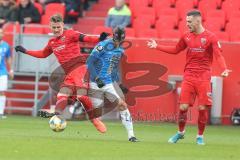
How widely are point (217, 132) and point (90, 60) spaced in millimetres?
4394

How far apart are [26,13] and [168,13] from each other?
4.25 meters

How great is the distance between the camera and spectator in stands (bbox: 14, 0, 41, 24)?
83.2 feet

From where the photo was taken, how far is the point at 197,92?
15219mm

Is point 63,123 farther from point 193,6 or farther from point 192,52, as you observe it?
point 193,6

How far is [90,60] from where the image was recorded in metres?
16.5

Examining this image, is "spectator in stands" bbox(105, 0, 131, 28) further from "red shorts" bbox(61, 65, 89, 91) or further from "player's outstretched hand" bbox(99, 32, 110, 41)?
"player's outstretched hand" bbox(99, 32, 110, 41)

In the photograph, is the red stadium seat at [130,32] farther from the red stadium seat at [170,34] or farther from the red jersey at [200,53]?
the red jersey at [200,53]

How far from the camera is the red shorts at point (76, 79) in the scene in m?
16.0

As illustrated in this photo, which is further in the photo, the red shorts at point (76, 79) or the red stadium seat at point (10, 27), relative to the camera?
the red stadium seat at point (10, 27)

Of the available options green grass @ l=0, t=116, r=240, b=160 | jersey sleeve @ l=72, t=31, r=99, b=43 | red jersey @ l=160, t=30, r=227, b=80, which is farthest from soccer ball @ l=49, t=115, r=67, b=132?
red jersey @ l=160, t=30, r=227, b=80

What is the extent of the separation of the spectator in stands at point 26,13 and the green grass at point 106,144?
579 centimetres

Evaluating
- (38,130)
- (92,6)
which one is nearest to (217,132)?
(38,130)

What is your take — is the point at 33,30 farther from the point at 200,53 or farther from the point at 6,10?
the point at 200,53

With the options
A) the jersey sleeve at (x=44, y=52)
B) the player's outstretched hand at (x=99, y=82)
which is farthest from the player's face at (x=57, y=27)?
the player's outstretched hand at (x=99, y=82)
